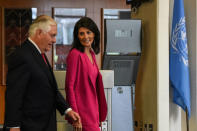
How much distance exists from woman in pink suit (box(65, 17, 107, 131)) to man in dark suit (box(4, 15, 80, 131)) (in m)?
0.14

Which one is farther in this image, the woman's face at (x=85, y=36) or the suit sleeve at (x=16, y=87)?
the woman's face at (x=85, y=36)

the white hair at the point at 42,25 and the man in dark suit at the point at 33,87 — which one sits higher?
the white hair at the point at 42,25

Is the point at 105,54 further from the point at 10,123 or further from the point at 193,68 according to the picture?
the point at 10,123

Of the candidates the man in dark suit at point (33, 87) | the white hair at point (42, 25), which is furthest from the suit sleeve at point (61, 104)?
the white hair at point (42, 25)

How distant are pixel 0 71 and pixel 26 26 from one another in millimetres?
796

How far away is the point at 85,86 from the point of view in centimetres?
197

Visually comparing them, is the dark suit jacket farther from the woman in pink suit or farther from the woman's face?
the woman's face

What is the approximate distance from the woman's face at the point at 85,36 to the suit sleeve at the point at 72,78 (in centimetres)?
11

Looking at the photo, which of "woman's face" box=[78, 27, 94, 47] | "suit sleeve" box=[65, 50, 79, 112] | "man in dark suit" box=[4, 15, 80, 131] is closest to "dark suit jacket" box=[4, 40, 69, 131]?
"man in dark suit" box=[4, 15, 80, 131]

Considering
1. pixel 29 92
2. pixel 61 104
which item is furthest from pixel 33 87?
pixel 61 104

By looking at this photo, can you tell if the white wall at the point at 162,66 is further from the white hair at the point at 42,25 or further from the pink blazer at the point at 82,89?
the white hair at the point at 42,25

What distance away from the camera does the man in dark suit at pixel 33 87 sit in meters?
1.62

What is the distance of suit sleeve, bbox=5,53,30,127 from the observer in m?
1.60

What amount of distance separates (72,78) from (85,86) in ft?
0.31
